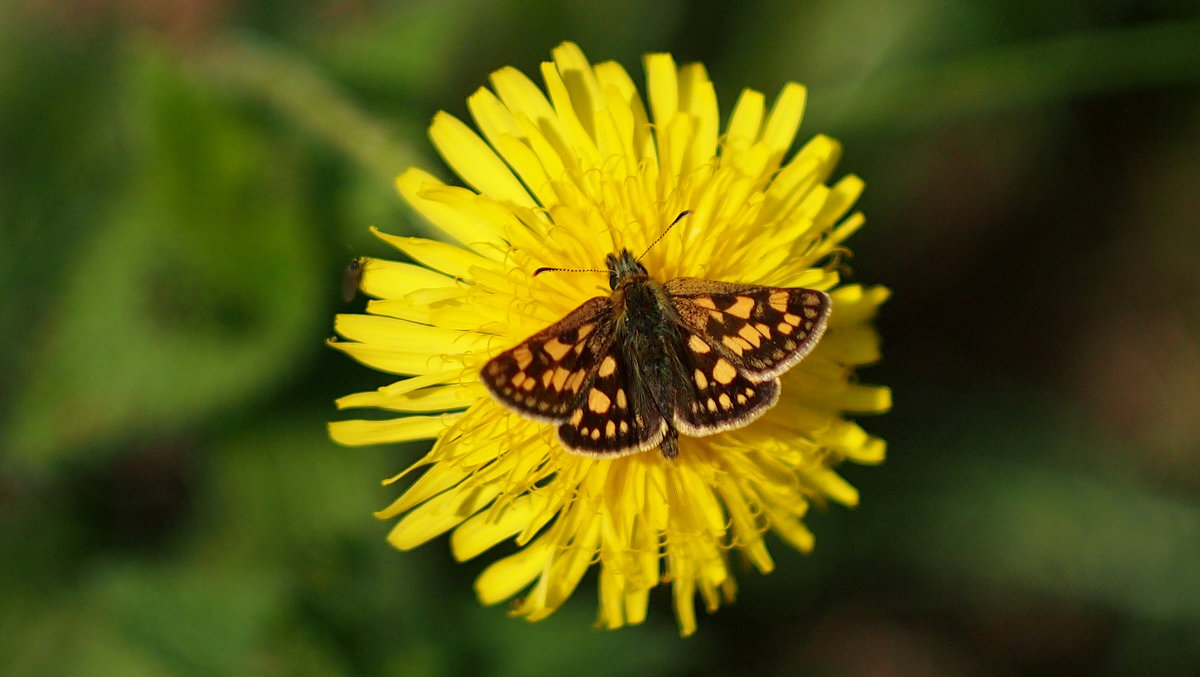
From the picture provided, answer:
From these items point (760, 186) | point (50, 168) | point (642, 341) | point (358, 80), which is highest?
point (50, 168)

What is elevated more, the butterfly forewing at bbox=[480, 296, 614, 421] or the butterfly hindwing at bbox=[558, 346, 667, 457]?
the butterfly forewing at bbox=[480, 296, 614, 421]

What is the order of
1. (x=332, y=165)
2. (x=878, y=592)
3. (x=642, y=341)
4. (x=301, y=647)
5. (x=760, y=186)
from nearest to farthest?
(x=642, y=341), (x=760, y=186), (x=301, y=647), (x=332, y=165), (x=878, y=592)

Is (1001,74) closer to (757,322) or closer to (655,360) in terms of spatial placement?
(757,322)

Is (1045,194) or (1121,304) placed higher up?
(1045,194)

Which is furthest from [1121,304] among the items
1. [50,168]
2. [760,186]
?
[50,168]

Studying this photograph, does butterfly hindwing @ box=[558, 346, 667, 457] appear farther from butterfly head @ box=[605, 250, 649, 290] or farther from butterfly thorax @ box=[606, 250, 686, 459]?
butterfly head @ box=[605, 250, 649, 290]

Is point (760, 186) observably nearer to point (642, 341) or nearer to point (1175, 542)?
point (642, 341)

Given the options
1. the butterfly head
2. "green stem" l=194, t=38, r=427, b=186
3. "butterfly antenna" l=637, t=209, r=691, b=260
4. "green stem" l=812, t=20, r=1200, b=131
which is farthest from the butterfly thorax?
"green stem" l=812, t=20, r=1200, b=131

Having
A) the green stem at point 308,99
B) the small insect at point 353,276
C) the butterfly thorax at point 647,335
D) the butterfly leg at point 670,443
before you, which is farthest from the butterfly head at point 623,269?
the green stem at point 308,99
